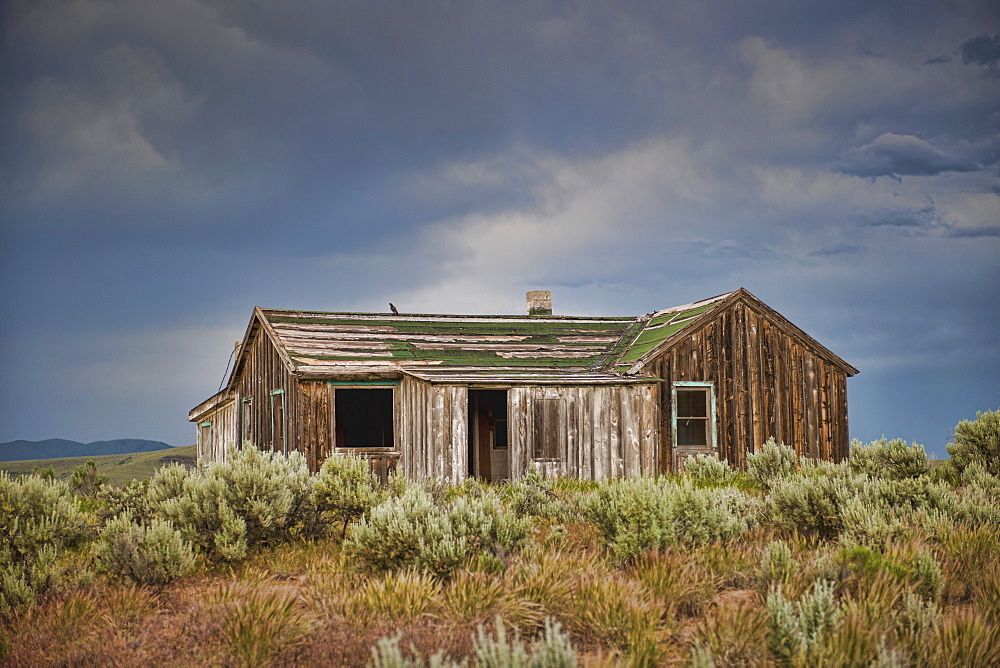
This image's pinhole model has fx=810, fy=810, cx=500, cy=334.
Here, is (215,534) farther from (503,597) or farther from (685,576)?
(685,576)

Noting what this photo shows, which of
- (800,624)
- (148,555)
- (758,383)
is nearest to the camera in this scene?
(800,624)

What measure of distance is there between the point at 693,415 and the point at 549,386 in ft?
16.7

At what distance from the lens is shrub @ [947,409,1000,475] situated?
44.3 feet

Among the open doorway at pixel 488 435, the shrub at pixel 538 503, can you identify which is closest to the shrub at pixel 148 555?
the shrub at pixel 538 503

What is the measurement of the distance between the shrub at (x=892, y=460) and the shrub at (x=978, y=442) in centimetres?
145

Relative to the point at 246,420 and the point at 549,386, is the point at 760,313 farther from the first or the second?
the point at 246,420

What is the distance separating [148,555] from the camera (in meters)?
7.52

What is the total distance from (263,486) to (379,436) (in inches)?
585

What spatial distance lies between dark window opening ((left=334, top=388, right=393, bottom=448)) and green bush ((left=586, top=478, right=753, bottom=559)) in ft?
47.3

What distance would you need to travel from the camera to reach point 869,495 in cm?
978

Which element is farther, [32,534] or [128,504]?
[128,504]

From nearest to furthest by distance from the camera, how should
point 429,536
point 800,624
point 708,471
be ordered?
point 800,624 < point 429,536 < point 708,471

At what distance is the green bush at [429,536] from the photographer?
7172mm

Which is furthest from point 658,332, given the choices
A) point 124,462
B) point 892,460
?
point 124,462
